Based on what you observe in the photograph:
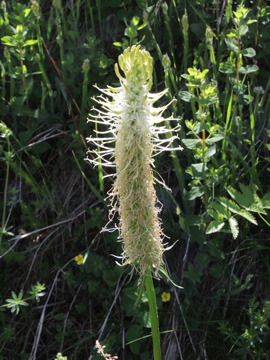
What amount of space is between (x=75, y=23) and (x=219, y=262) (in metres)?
1.55

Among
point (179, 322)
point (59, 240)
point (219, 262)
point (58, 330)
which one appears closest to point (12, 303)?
point (58, 330)

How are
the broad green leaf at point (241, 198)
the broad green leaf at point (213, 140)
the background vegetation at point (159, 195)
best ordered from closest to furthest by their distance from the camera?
the broad green leaf at point (241, 198)
the broad green leaf at point (213, 140)
the background vegetation at point (159, 195)

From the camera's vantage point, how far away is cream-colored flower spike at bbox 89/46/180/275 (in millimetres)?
1377

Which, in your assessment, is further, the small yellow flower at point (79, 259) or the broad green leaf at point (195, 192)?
the small yellow flower at point (79, 259)

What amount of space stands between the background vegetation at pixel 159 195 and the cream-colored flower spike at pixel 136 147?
57 cm

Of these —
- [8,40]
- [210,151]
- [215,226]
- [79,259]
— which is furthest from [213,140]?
[8,40]

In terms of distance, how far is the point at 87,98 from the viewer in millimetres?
2807

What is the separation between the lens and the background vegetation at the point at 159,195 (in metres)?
2.25

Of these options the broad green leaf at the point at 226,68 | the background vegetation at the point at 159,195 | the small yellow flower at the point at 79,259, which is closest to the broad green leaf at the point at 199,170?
the background vegetation at the point at 159,195

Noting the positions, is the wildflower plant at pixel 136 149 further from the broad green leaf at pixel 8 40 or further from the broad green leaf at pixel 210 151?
the broad green leaf at pixel 8 40

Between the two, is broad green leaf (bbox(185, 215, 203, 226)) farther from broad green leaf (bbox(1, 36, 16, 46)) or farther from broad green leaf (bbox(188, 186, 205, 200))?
broad green leaf (bbox(1, 36, 16, 46))

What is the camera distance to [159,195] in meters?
2.45

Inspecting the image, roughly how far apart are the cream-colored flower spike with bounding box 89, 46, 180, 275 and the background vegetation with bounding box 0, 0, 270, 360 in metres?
0.57

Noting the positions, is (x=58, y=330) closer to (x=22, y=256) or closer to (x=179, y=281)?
(x=22, y=256)
